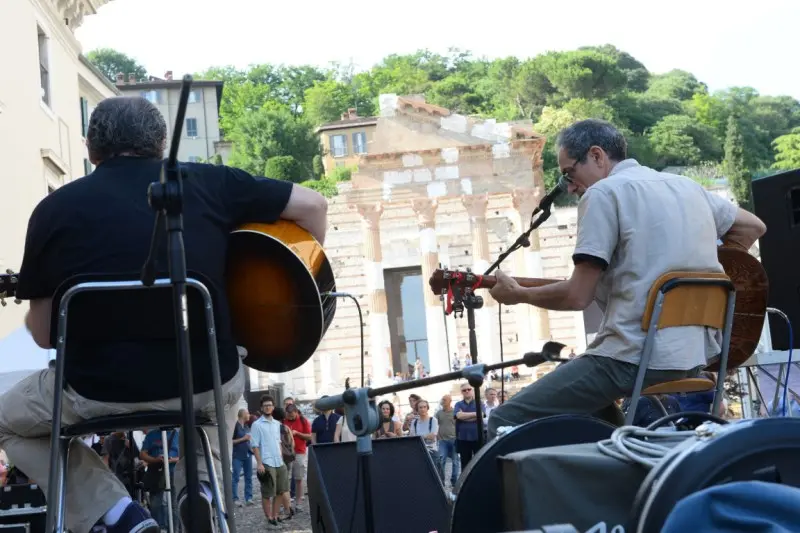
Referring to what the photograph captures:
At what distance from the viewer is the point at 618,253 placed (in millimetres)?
3854

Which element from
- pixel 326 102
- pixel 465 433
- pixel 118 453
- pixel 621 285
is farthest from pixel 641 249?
pixel 326 102

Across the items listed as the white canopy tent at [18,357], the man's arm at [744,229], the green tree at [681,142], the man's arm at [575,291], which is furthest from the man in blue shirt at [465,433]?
the green tree at [681,142]

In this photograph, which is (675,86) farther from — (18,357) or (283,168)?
(18,357)

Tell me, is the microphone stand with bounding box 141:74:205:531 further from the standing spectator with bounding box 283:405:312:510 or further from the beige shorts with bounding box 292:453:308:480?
the beige shorts with bounding box 292:453:308:480

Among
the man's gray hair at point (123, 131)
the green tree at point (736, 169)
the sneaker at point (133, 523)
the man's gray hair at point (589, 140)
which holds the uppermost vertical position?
the green tree at point (736, 169)

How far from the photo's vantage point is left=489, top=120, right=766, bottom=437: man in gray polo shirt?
12.0ft

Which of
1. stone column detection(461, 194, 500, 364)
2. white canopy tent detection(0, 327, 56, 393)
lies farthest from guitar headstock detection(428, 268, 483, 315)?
stone column detection(461, 194, 500, 364)

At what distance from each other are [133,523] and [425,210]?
48757mm

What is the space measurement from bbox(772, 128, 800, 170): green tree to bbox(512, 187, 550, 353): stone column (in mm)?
41027

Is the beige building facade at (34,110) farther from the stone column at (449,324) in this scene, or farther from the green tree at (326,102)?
the green tree at (326,102)

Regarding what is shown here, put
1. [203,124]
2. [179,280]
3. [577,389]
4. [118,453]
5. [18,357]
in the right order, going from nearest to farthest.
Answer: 1. [179,280]
2. [577,389]
3. [118,453]
4. [18,357]
5. [203,124]

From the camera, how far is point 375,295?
51.3 metres

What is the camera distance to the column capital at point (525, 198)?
50906 mm

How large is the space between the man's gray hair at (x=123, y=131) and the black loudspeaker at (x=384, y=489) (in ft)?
5.14
